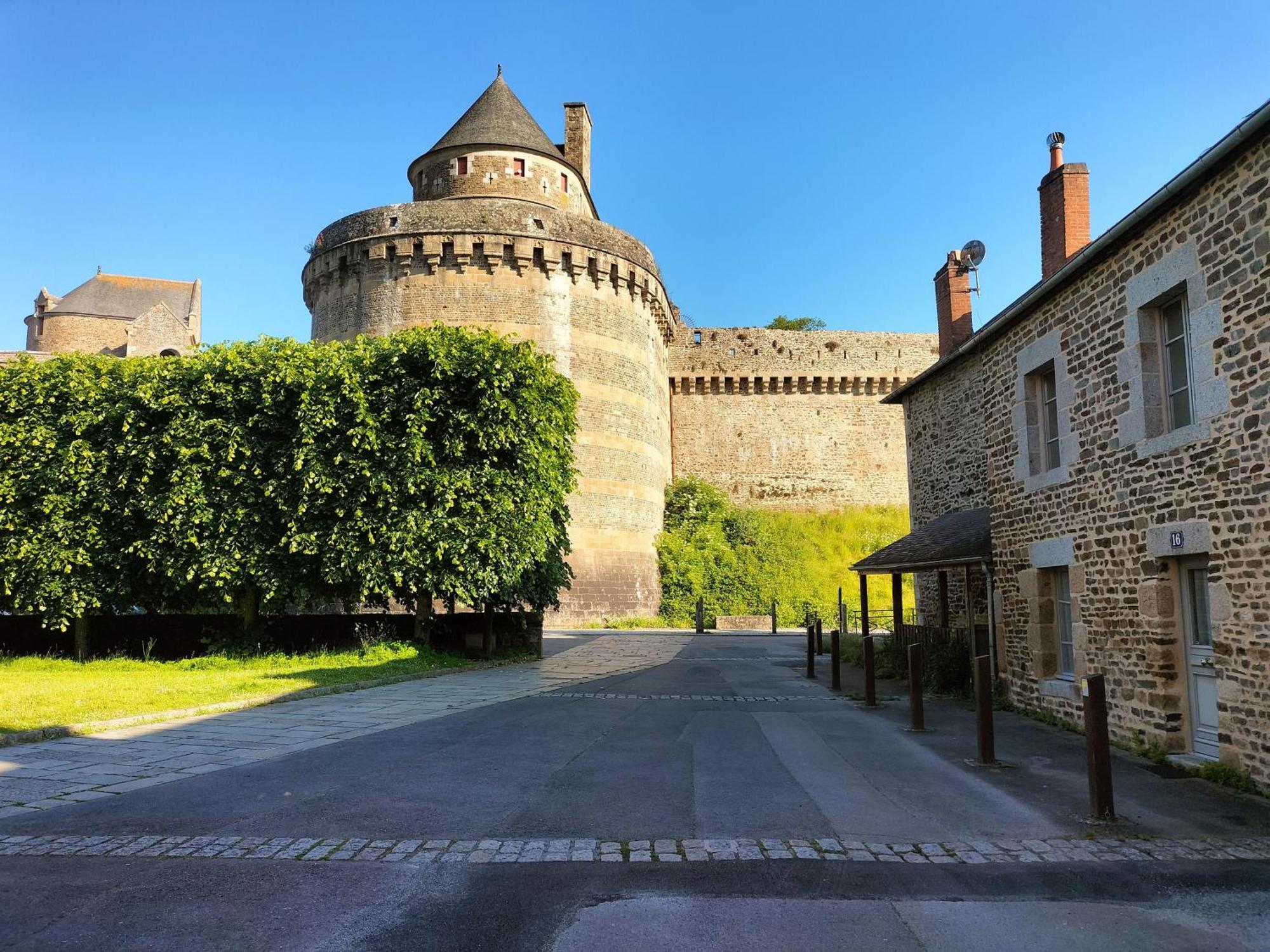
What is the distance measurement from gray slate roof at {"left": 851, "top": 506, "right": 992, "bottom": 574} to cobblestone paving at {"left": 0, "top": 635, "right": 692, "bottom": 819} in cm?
558

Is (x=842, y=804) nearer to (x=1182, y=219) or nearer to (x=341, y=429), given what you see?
(x=1182, y=219)

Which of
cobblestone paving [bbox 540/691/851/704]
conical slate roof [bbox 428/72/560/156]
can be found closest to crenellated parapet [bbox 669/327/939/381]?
conical slate roof [bbox 428/72/560/156]

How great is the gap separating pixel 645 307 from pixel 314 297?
13.6 metres

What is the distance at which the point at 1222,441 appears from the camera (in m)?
7.27

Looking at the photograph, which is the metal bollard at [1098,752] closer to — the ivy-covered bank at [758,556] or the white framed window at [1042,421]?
the white framed window at [1042,421]

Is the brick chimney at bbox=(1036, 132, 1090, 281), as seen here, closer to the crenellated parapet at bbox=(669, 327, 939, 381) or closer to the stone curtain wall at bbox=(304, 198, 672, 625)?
the stone curtain wall at bbox=(304, 198, 672, 625)

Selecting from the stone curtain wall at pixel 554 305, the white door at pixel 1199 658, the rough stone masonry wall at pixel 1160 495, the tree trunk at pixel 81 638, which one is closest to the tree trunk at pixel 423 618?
the tree trunk at pixel 81 638

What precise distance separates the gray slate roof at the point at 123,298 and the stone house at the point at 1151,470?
6298 cm

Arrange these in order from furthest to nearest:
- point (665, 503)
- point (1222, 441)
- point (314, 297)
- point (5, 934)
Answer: point (665, 503) < point (314, 297) < point (1222, 441) < point (5, 934)

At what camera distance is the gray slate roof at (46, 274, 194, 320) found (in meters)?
63.7

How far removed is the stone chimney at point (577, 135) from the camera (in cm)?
4075

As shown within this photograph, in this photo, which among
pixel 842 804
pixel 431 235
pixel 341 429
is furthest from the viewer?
pixel 431 235

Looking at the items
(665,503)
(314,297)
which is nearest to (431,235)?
(314,297)

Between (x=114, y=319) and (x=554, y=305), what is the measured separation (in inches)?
1765
